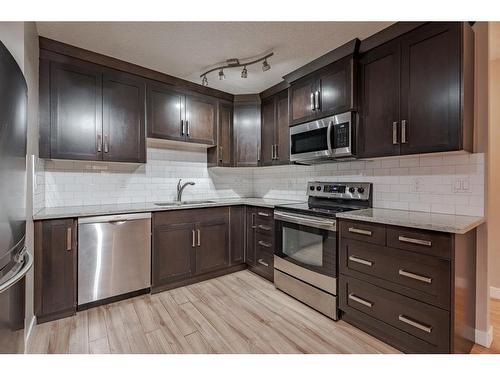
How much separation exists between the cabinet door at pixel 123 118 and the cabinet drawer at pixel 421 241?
2.52m

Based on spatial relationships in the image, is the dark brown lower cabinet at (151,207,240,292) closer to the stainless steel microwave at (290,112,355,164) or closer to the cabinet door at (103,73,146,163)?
the cabinet door at (103,73,146,163)

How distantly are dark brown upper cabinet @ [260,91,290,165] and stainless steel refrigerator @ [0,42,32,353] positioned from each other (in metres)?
2.41

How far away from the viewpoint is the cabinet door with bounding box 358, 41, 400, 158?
205cm

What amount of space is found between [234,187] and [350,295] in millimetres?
2354

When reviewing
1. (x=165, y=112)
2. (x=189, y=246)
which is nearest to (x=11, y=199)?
(x=189, y=246)

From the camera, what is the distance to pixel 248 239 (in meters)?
3.26

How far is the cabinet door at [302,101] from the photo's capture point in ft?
8.72

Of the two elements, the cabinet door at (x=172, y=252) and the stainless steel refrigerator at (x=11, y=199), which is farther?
the cabinet door at (x=172, y=252)

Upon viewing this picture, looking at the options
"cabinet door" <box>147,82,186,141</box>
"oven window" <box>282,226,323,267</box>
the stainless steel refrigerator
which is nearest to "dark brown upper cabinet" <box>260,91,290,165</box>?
"oven window" <box>282,226,323,267</box>

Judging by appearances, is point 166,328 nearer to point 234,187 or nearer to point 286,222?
point 286,222

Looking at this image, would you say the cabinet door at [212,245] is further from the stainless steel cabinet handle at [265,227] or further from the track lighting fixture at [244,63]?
the track lighting fixture at [244,63]

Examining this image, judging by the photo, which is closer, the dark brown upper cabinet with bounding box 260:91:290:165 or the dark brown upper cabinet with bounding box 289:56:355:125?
the dark brown upper cabinet with bounding box 289:56:355:125

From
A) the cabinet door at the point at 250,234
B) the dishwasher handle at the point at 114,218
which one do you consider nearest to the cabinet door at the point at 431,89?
the cabinet door at the point at 250,234

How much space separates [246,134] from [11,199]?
2703mm
